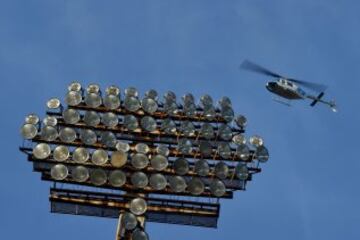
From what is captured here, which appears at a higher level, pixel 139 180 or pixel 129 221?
pixel 139 180

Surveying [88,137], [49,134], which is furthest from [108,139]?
[49,134]

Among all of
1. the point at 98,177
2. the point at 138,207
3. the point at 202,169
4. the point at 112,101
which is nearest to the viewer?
the point at 138,207

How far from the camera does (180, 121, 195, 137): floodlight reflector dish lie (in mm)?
45250

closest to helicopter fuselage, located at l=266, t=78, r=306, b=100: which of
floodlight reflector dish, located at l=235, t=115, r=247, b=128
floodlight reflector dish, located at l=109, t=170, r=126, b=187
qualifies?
floodlight reflector dish, located at l=235, t=115, r=247, b=128

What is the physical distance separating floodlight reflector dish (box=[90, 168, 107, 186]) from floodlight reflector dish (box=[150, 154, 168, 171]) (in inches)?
79.5

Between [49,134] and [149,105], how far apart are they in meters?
4.60

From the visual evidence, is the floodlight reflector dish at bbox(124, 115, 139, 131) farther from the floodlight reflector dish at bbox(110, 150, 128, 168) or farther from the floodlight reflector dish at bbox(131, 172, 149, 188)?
the floodlight reflector dish at bbox(131, 172, 149, 188)

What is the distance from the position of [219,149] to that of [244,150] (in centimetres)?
103

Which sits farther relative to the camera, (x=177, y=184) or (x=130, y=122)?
(x=130, y=122)

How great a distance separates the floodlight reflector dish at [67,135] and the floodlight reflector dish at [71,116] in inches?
22.6

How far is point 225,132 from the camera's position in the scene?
4572cm

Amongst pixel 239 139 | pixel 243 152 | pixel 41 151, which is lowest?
pixel 41 151

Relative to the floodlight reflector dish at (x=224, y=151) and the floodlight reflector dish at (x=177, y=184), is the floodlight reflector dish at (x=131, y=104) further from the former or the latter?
the floodlight reflector dish at (x=177, y=184)

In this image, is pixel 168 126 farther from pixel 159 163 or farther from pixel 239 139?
pixel 239 139
